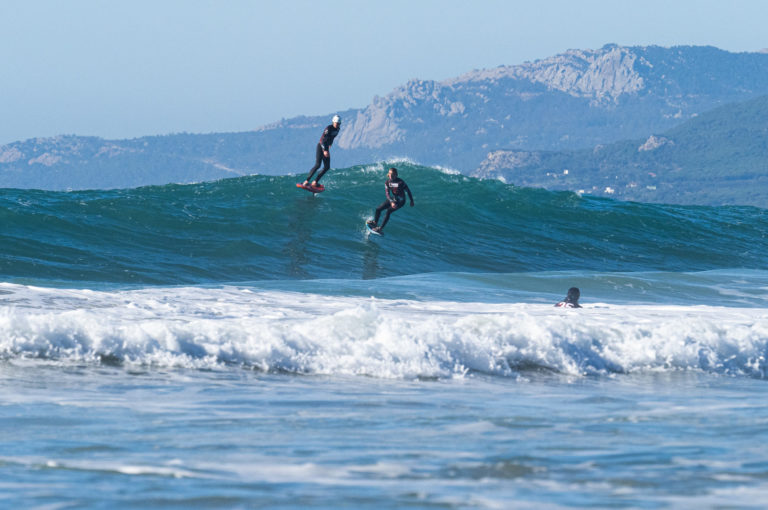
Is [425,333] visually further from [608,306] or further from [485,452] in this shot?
[608,306]

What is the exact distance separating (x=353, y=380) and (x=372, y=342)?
3.70 feet

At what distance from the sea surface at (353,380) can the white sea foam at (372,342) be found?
0.11ft

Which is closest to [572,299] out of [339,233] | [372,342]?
[372,342]

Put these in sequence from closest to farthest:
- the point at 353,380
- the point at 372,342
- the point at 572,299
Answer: the point at 353,380, the point at 372,342, the point at 572,299

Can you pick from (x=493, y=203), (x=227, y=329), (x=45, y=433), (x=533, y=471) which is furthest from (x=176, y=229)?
(x=533, y=471)

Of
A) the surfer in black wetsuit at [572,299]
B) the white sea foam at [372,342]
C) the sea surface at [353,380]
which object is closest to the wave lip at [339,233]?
the sea surface at [353,380]

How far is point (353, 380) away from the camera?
9477 mm

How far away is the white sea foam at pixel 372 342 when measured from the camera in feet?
33.2

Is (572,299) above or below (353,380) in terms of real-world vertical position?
above

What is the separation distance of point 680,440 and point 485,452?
1.43 meters

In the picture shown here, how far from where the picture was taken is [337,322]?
36.5 ft

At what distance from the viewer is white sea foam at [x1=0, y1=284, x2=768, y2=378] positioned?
1011 cm

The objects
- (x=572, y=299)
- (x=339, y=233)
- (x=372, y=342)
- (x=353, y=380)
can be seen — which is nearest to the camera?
(x=353, y=380)

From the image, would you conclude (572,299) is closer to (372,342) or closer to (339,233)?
(372,342)
